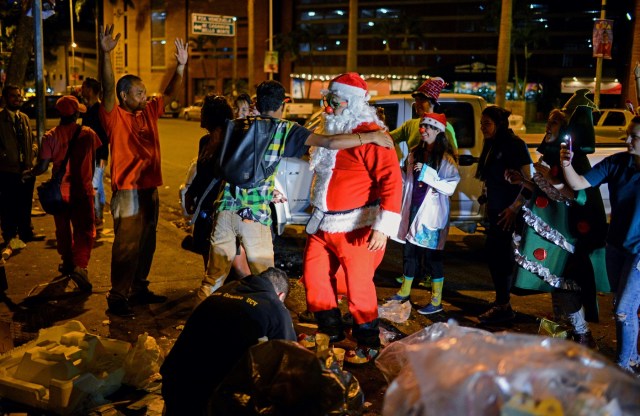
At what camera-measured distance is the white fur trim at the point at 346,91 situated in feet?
16.5

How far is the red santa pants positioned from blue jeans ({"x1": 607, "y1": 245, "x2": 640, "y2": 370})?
5.64 ft

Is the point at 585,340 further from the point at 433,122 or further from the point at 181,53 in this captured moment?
the point at 181,53

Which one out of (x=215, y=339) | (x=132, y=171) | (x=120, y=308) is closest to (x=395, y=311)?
(x=120, y=308)

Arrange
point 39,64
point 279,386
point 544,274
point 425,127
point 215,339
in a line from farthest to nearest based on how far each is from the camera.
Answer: point 39,64
point 425,127
point 544,274
point 215,339
point 279,386

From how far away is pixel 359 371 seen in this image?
4914mm

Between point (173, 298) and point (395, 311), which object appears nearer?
point (395, 311)

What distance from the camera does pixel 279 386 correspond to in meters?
2.83

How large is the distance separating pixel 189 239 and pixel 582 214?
12.0 ft

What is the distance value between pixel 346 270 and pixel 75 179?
3168 mm

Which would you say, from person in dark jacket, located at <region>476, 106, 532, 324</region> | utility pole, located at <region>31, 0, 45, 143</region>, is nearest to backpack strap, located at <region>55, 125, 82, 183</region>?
person in dark jacket, located at <region>476, 106, 532, 324</region>

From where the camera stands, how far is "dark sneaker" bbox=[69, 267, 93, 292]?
6605 millimetres

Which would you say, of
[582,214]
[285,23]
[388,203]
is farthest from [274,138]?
[285,23]

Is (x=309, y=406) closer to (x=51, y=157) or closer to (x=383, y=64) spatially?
(x=51, y=157)

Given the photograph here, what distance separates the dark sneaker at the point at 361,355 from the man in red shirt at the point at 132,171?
2183 millimetres
